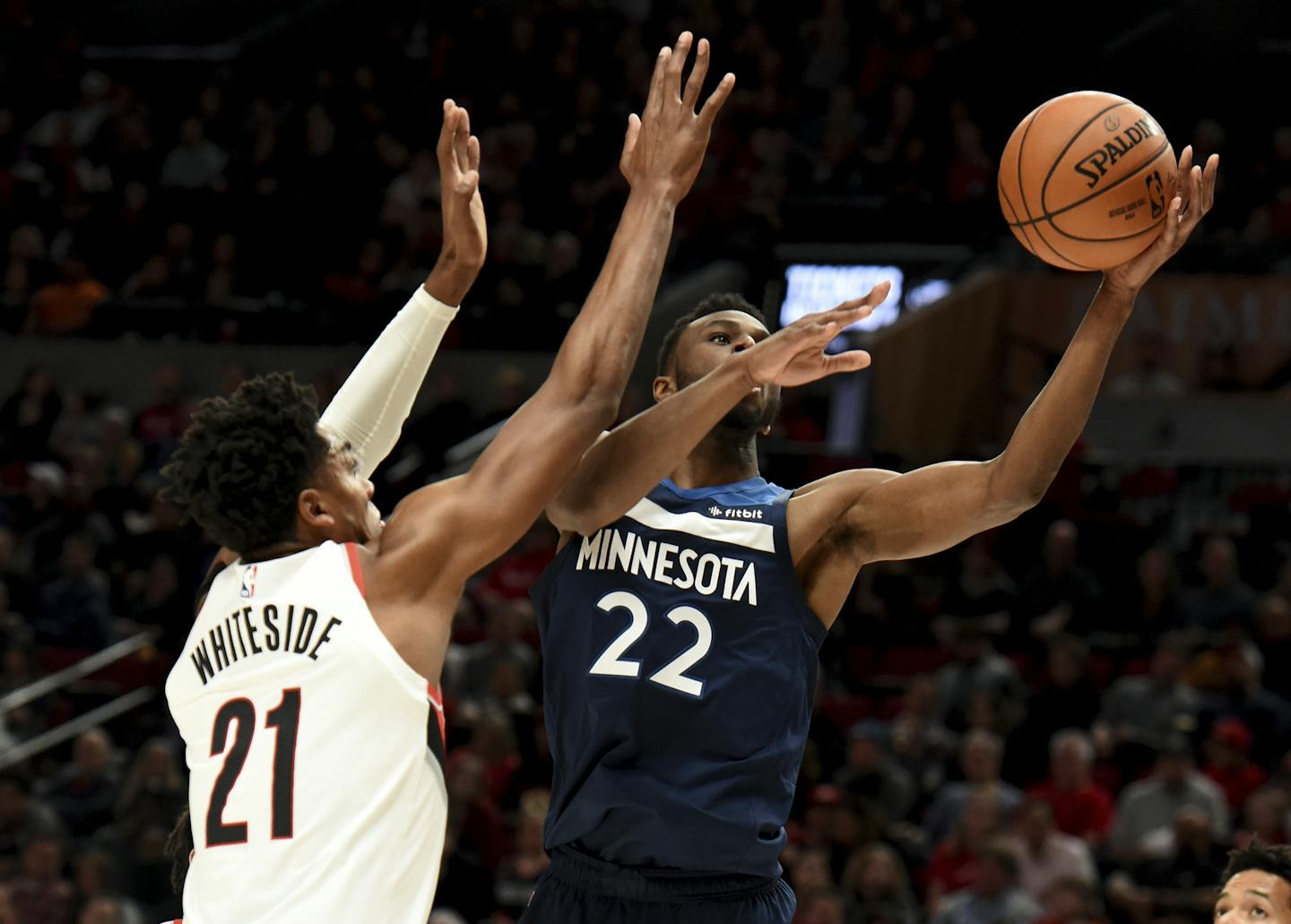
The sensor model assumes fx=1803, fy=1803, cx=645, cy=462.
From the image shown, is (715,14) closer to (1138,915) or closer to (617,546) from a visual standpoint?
(1138,915)

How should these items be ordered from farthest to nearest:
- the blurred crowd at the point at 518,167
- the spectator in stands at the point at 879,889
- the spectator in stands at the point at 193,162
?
the spectator in stands at the point at 193,162, the blurred crowd at the point at 518,167, the spectator in stands at the point at 879,889

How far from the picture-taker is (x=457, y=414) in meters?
13.5

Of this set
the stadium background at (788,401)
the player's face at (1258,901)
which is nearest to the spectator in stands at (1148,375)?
the stadium background at (788,401)

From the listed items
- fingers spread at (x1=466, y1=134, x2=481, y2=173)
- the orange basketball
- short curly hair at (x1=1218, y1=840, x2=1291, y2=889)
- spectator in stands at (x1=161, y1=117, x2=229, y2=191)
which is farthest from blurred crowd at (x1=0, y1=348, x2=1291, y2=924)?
fingers spread at (x1=466, y1=134, x2=481, y2=173)

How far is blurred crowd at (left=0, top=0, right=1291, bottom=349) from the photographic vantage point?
14.9m

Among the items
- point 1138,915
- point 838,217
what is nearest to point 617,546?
point 1138,915

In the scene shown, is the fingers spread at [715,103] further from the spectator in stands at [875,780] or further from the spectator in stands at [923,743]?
the spectator in stands at [923,743]

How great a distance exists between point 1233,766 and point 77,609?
7558 mm

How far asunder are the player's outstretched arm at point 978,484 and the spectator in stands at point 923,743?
588cm

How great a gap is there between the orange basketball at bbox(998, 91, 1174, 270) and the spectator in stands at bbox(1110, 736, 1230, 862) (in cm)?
540

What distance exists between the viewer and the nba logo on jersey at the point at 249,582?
3430 millimetres

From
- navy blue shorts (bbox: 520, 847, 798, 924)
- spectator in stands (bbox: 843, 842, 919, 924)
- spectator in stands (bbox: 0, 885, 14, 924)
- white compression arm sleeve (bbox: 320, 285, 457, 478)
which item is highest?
white compression arm sleeve (bbox: 320, 285, 457, 478)

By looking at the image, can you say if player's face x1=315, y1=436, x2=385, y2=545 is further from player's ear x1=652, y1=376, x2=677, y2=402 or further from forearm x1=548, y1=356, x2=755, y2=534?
player's ear x1=652, y1=376, x2=677, y2=402

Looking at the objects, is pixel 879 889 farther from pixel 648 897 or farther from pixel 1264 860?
pixel 648 897
